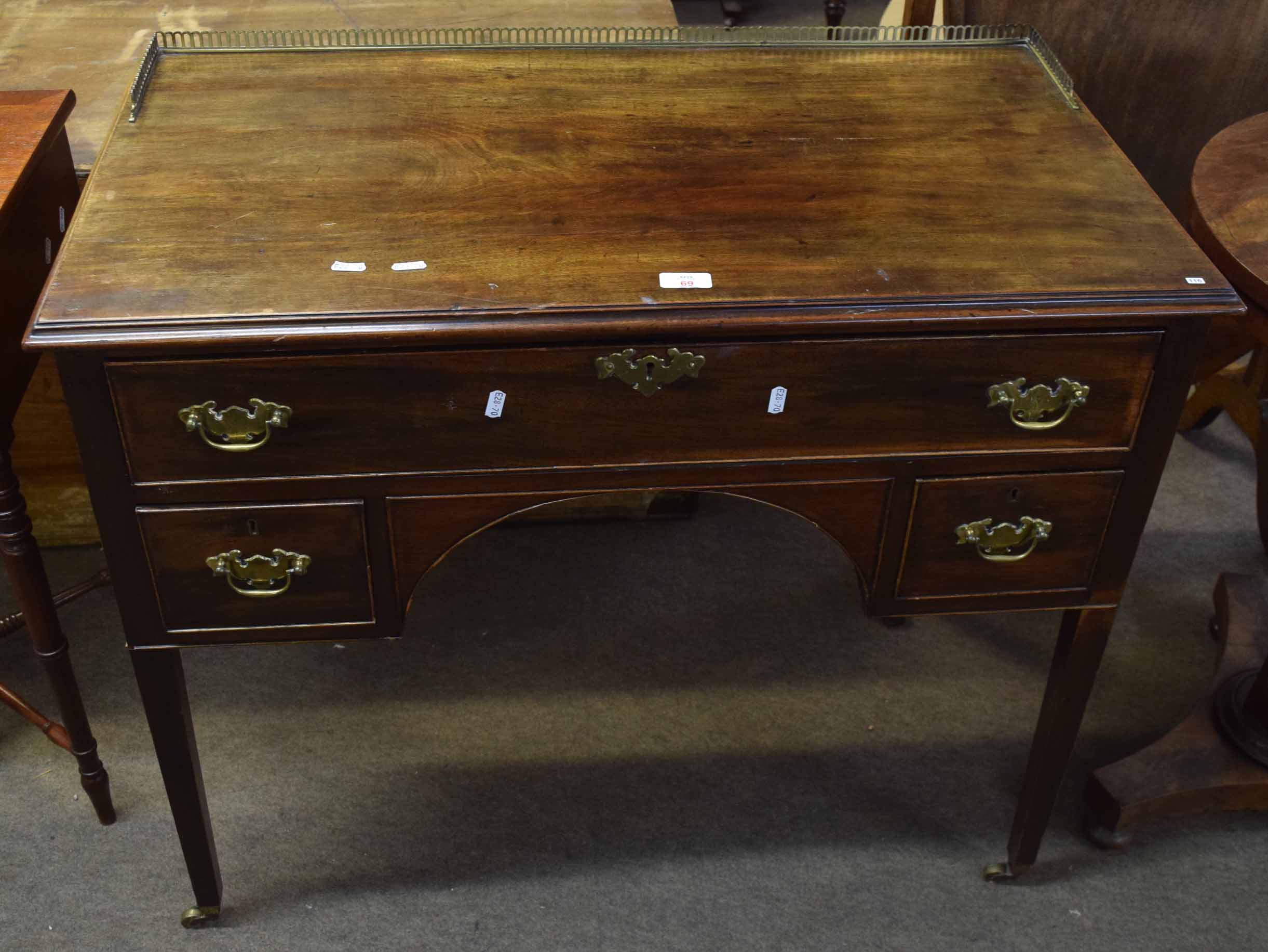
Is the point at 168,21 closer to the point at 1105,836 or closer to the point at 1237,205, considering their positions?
the point at 1237,205

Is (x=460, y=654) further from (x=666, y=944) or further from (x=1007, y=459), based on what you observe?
(x=1007, y=459)

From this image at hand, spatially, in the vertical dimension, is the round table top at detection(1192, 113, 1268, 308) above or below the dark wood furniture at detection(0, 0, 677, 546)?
above

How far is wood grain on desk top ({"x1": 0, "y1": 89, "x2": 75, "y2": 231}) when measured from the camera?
146 cm

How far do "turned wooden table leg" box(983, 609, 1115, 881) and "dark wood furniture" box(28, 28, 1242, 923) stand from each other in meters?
0.01

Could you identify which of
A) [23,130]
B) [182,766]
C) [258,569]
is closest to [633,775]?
[182,766]

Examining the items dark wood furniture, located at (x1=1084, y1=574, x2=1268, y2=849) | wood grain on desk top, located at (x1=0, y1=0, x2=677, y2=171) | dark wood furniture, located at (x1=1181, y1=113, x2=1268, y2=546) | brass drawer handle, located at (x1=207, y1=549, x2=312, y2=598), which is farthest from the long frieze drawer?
wood grain on desk top, located at (x1=0, y1=0, x2=677, y2=171)

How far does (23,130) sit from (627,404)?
0.84 m

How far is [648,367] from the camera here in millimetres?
1273

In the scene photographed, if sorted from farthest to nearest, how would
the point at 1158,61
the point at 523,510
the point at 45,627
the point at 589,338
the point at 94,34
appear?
the point at 94,34 → the point at 1158,61 → the point at 45,627 → the point at 523,510 → the point at 589,338

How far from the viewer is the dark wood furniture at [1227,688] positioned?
1505 millimetres

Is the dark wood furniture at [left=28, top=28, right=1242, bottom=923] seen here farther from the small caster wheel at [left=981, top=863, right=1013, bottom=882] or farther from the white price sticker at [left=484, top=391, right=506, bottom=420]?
the small caster wheel at [left=981, top=863, right=1013, bottom=882]

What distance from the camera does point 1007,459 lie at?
1384 millimetres

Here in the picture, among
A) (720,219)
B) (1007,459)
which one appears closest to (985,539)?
(1007,459)

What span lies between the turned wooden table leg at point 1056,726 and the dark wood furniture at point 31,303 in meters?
1.23
